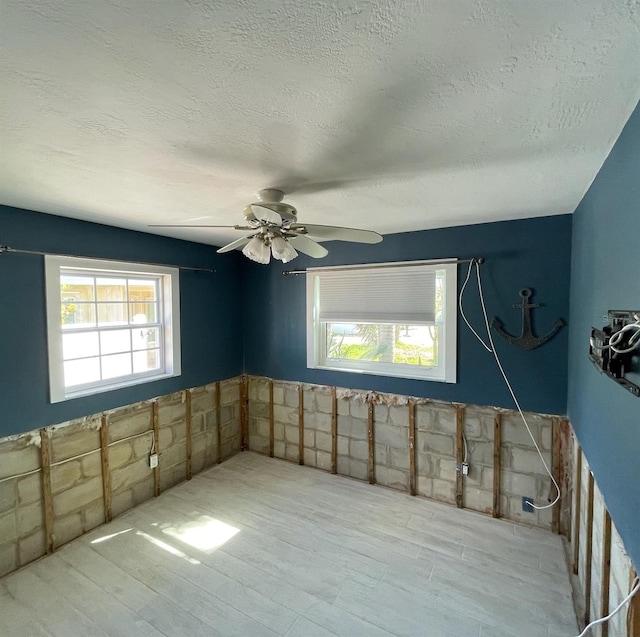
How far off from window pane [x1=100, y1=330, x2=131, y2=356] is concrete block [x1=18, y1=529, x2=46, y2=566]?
1.41m

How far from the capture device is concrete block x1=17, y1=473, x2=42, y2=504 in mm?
2404

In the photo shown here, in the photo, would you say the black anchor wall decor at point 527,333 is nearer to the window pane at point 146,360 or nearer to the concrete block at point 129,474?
the window pane at point 146,360

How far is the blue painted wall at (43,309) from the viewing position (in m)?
2.35

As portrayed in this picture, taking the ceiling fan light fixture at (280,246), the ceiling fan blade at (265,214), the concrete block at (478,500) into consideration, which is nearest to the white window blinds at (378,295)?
the concrete block at (478,500)

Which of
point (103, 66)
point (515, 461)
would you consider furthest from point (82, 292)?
point (515, 461)

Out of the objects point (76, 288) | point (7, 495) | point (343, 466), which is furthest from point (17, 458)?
point (343, 466)

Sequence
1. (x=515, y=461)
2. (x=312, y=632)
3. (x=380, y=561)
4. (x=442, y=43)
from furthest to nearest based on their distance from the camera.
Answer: (x=515, y=461)
(x=380, y=561)
(x=312, y=632)
(x=442, y=43)

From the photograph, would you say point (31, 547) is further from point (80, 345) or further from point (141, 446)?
point (80, 345)

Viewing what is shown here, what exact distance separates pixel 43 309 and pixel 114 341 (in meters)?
0.68

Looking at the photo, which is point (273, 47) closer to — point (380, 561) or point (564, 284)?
point (564, 284)

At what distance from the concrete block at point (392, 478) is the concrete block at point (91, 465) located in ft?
8.51

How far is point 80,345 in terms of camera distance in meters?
2.84

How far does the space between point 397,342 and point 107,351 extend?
2.79 meters

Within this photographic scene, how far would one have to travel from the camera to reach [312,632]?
1.89 m
